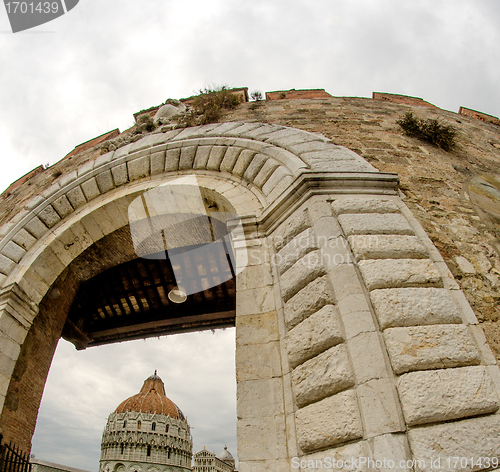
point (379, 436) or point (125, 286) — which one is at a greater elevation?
point (125, 286)

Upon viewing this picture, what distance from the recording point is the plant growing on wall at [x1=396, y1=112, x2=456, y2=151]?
497cm

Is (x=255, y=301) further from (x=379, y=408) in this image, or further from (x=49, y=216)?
(x=49, y=216)

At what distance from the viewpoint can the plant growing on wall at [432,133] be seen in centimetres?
497

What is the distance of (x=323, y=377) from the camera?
1.92 metres

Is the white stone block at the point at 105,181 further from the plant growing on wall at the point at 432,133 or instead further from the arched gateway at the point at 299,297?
the plant growing on wall at the point at 432,133

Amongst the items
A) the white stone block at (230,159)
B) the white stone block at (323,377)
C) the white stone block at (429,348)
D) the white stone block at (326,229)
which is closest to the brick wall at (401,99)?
the white stone block at (230,159)

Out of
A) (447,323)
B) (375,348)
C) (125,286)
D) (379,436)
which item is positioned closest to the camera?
(379,436)

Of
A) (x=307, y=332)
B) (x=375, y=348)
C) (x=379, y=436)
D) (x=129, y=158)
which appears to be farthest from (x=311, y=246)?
(x=129, y=158)

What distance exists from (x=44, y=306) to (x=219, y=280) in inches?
108

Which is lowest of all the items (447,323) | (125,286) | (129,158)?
(447,323)

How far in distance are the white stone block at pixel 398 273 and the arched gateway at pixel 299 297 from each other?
0.03 ft

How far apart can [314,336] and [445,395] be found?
740 millimetres

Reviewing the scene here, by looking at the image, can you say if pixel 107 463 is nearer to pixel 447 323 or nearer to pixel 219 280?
pixel 219 280

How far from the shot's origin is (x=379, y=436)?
61.7 inches
